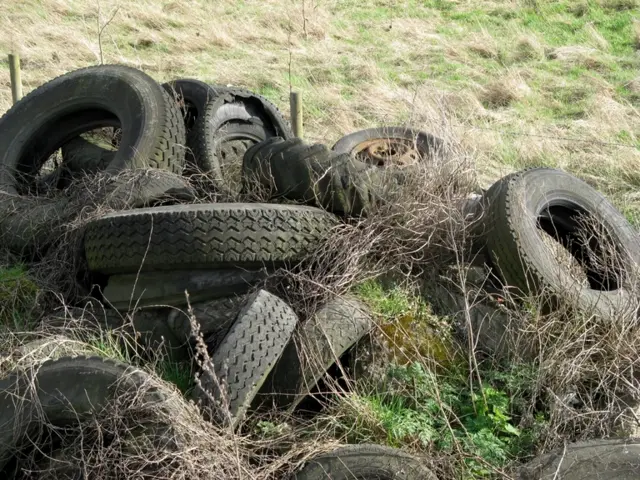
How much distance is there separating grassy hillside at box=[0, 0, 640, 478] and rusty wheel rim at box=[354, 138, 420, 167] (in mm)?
315

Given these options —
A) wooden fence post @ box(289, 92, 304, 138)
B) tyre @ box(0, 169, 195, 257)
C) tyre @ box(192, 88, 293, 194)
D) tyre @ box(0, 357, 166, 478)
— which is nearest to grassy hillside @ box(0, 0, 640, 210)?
wooden fence post @ box(289, 92, 304, 138)

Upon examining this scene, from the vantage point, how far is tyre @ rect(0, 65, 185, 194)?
659 centimetres

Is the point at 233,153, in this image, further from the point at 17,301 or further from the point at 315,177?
the point at 17,301

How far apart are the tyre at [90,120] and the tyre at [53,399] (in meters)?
2.59

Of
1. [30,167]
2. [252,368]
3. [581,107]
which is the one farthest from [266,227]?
[581,107]

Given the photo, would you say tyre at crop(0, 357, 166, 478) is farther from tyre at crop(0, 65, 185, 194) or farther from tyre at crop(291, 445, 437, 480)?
tyre at crop(0, 65, 185, 194)

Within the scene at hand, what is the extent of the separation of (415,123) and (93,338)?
3657 mm

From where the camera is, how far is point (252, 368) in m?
4.35

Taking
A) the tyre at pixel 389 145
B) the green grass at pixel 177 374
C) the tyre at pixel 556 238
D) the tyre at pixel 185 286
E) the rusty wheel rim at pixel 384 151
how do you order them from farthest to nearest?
the rusty wheel rim at pixel 384 151 → the tyre at pixel 389 145 → the tyre at pixel 556 238 → the tyre at pixel 185 286 → the green grass at pixel 177 374

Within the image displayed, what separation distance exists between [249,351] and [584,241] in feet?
9.22

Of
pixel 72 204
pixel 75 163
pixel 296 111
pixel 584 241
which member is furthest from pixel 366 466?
pixel 296 111

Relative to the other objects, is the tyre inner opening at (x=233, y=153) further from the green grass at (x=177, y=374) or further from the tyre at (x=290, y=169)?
the green grass at (x=177, y=374)

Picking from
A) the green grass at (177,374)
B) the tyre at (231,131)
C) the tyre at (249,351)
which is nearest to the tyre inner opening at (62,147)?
the tyre at (231,131)

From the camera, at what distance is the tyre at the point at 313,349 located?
15.0ft
